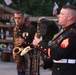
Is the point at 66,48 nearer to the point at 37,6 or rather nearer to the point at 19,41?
the point at 19,41

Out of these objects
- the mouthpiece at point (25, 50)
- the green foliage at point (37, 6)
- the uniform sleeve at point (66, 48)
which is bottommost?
the mouthpiece at point (25, 50)

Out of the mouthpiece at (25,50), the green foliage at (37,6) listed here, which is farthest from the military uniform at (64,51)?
the green foliage at (37,6)

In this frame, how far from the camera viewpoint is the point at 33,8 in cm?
1692

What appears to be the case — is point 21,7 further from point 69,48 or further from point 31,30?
point 69,48

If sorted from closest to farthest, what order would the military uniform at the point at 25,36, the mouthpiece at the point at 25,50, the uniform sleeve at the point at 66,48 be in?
the uniform sleeve at the point at 66,48
the mouthpiece at the point at 25,50
the military uniform at the point at 25,36

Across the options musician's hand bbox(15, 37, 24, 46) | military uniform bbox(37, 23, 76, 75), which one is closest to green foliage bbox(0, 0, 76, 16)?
musician's hand bbox(15, 37, 24, 46)

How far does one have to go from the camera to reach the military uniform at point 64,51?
3969 mm

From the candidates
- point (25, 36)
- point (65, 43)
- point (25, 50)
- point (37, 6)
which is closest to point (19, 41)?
point (25, 50)

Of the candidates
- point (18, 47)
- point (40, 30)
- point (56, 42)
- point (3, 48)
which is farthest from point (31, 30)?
point (3, 48)

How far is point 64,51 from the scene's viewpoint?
3.96m

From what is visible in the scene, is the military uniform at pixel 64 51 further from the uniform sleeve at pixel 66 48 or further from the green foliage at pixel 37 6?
the green foliage at pixel 37 6

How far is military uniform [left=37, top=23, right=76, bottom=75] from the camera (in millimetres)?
3969

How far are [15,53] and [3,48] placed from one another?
32.3 ft

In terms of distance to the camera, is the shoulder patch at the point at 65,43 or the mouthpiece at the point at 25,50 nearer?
the shoulder patch at the point at 65,43
